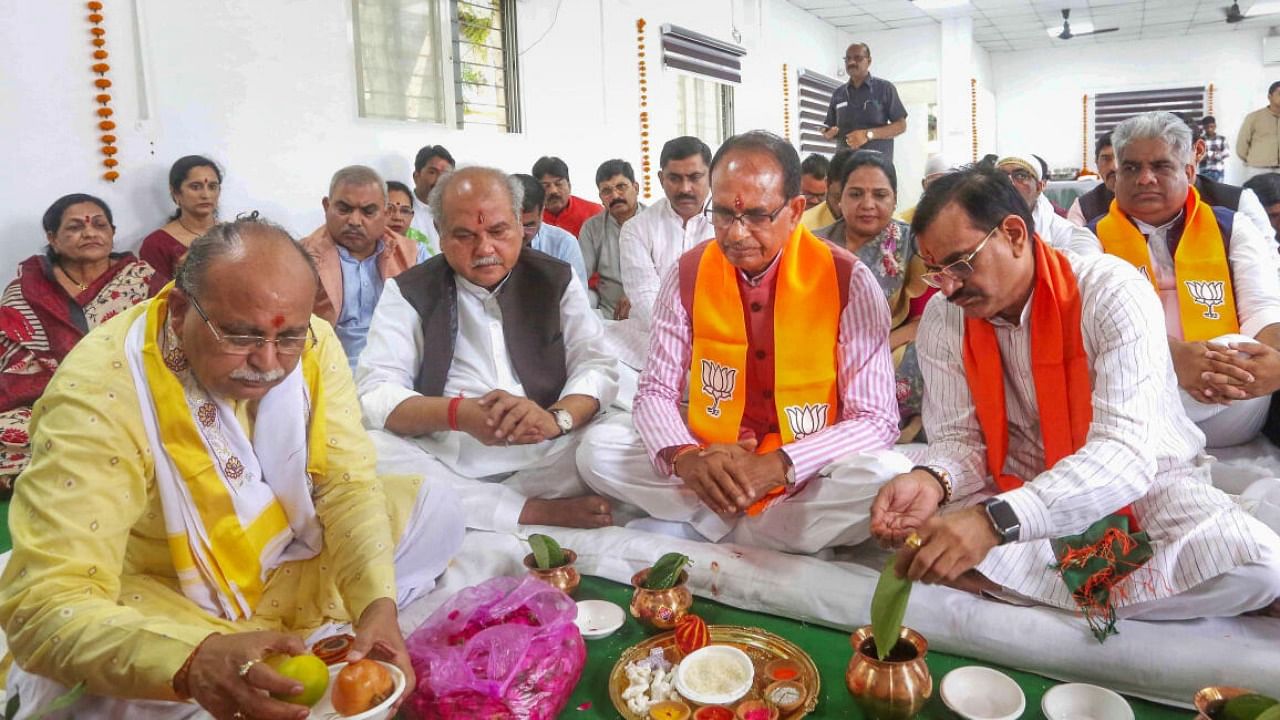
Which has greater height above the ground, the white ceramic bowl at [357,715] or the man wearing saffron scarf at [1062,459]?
the man wearing saffron scarf at [1062,459]

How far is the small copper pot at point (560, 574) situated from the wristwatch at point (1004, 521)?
3.16 feet

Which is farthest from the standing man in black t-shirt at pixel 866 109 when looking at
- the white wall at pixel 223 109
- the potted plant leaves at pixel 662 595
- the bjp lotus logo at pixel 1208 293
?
the potted plant leaves at pixel 662 595

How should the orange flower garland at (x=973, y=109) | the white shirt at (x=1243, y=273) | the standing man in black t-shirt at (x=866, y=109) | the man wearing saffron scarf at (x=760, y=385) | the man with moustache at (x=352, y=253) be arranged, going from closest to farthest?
the man wearing saffron scarf at (x=760, y=385)
the white shirt at (x=1243, y=273)
the man with moustache at (x=352, y=253)
the standing man in black t-shirt at (x=866, y=109)
the orange flower garland at (x=973, y=109)

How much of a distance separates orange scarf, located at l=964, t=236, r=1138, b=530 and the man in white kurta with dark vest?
1.19 meters

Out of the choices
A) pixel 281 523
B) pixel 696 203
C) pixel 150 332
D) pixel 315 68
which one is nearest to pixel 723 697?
pixel 281 523

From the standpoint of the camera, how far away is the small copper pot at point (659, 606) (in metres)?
1.99

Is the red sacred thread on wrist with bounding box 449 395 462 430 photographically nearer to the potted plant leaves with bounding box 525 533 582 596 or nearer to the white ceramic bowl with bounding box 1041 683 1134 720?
the potted plant leaves with bounding box 525 533 582 596

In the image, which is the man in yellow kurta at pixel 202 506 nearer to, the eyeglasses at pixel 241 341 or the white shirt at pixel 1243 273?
the eyeglasses at pixel 241 341

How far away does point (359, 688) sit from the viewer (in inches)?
55.1

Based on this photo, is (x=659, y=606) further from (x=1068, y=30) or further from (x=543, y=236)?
(x=1068, y=30)

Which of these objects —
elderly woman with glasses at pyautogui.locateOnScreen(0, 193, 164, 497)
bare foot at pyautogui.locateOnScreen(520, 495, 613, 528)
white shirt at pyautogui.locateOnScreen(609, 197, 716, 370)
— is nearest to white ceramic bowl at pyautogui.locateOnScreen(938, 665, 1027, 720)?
bare foot at pyautogui.locateOnScreen(520, 495, 613, 528)

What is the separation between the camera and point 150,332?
1618mm

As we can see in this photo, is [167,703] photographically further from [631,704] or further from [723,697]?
[723,697]

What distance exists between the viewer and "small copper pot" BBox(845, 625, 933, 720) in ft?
5.20
